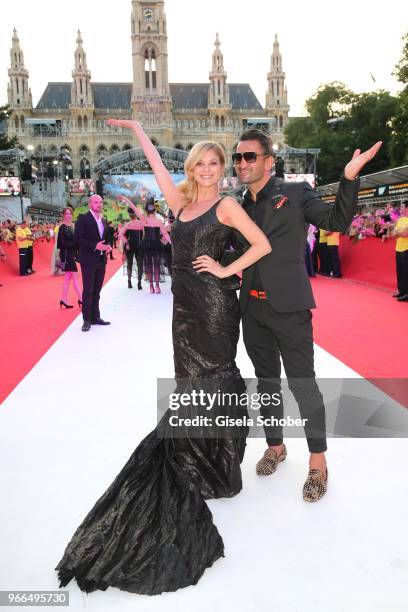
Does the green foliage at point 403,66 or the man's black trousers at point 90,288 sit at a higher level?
the green foliage at point 403,66

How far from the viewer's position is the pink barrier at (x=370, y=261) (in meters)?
9.66

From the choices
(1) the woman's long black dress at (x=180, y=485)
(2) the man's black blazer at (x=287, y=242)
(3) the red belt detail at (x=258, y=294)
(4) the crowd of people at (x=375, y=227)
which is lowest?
(1) the woman's long black dress at (x=180, y=485)

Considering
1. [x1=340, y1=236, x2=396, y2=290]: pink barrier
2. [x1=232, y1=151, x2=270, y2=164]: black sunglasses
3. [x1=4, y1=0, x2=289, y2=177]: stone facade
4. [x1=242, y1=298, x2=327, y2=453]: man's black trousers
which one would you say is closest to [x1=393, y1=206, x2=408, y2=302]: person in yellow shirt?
[x1=340, y1=236, x2=396, y2=290]: pink barrier

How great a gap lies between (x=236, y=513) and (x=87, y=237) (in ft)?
16.3

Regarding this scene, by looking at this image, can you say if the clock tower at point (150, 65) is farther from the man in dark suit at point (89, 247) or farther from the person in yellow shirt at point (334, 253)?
the man in dark suit at point (89, 247)

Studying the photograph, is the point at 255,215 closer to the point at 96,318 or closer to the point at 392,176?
the point at 96,318

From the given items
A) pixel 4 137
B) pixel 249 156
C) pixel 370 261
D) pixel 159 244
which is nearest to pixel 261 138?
pixel 249 156

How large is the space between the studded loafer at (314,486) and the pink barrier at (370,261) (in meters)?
7.45

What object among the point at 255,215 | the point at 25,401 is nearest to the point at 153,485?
the point at 255,215

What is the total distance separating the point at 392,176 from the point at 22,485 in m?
22.8

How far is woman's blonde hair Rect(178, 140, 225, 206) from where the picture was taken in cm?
238

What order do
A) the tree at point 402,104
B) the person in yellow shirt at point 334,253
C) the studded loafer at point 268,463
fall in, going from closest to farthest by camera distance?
the studded loafer at point 268,463
the person in yellow shirt at point 334,253
the tree at point 402,104

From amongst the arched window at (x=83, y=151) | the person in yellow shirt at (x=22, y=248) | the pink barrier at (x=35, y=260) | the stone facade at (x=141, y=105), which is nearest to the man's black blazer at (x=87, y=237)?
the pink barrier at (x=35, y=260)

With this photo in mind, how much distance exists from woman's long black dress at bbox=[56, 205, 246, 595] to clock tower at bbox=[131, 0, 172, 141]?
78.0 metres
